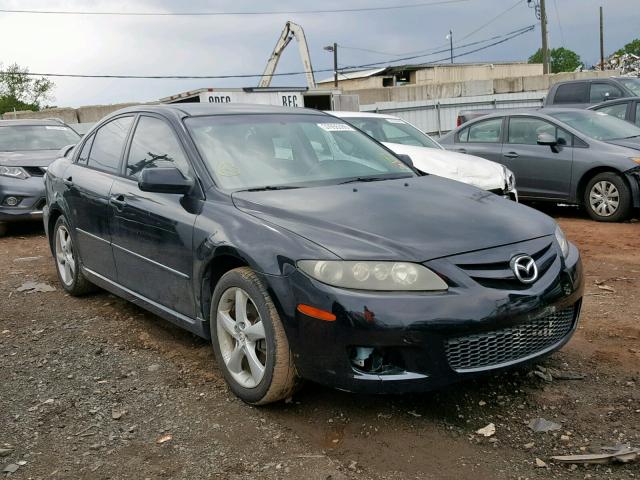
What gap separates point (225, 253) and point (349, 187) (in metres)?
0.85

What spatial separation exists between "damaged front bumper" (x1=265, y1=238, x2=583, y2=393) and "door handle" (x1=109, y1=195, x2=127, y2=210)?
5.63 feet

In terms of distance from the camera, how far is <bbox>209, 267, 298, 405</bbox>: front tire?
3129 millimetres

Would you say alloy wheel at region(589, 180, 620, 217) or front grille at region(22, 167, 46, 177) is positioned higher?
front grille at region(22, 167, 46, 177)

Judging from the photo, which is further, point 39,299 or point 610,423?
point 39,299

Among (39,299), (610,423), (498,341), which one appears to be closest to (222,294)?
(498,341)

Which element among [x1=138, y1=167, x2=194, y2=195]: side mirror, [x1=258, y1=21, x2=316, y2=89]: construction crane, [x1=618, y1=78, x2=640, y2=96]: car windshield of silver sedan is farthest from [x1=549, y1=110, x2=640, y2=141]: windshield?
[x1=258, y1=21, x2=316, y2=89]: construction crane

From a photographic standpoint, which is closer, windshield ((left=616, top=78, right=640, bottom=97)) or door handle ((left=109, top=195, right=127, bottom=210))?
door handle ((left=109, top=195, right=127, bottom=210))

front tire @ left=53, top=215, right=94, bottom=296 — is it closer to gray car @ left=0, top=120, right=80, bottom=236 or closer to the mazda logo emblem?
gray car @ left=0, top=120, right=80, bottom=236

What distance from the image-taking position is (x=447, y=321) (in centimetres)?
284

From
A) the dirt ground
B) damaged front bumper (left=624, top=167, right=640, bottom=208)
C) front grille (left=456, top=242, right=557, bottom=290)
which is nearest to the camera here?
the dirt ground

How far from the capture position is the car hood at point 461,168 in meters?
7.39

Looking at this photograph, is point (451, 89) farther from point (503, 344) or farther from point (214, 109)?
point (503, 344)

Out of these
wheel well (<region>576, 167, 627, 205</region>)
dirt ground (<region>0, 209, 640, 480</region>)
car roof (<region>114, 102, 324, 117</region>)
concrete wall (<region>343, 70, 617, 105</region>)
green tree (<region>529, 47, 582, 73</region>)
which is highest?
green tree (<region>529, 47, 582, 73</region>)

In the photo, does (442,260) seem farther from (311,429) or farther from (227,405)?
(227,405)
